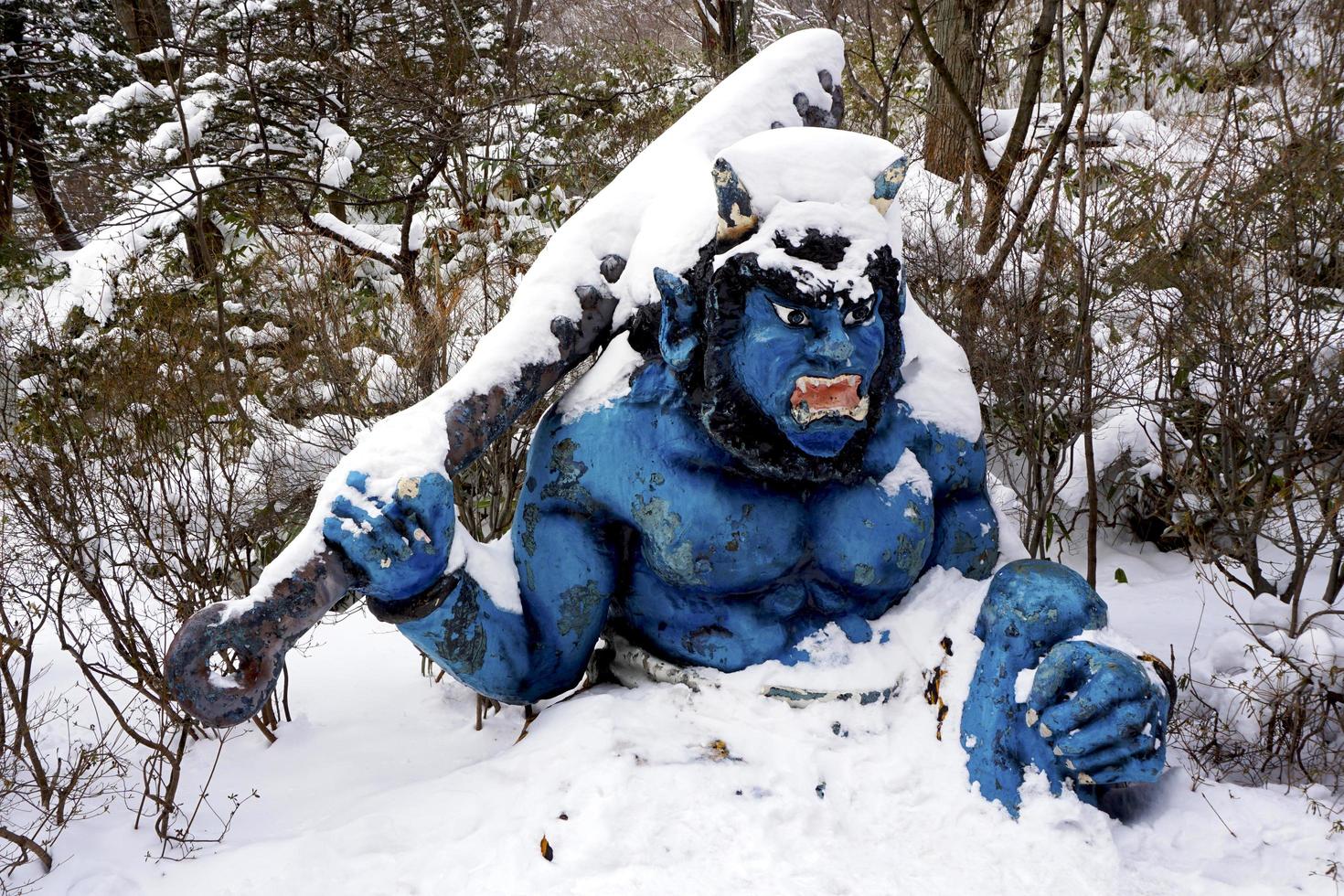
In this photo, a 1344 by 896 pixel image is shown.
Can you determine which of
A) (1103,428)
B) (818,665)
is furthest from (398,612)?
(1103,428)

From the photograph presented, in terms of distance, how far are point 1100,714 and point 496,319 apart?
313 centimetres

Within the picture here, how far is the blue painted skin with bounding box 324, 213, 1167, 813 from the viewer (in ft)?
5.60

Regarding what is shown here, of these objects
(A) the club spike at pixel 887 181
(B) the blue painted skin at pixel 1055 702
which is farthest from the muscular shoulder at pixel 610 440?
(B) the blue painted skin at pixel 1055 702

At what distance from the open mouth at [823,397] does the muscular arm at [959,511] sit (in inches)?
15.8

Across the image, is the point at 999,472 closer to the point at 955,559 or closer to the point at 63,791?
the point at 955,559

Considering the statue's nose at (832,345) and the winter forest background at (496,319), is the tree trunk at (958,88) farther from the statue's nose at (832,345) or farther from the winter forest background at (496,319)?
the statue's nose at (832,345)

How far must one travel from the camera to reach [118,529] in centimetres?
286

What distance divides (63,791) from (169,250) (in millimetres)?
4499

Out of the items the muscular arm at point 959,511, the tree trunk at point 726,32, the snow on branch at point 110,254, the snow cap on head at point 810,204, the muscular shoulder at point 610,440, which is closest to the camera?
the snow cap on head at point 810,204

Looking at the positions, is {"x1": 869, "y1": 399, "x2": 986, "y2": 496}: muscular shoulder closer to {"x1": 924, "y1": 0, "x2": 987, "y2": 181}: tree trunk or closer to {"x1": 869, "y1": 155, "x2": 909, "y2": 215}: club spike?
{"x1": 869, "y1": 155, "x2": 909, "y2": 215}: club spike

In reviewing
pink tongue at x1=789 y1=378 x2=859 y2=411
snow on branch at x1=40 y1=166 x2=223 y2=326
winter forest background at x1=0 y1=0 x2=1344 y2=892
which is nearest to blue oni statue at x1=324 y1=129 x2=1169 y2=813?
pink tongue at x1=789 y1=378 x2=859 y2=411

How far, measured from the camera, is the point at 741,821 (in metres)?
1.67

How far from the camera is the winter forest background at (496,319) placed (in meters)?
2.51

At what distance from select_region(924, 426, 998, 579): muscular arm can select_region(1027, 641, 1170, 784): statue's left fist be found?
13.3 inches
